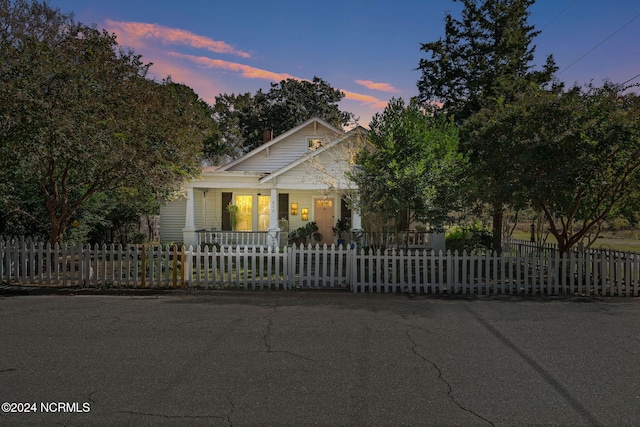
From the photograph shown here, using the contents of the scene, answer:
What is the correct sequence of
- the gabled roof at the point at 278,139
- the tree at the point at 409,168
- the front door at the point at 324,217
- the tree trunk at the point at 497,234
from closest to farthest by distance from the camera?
the tree at the point at 409,168 < the tree trunk at the point at 497,234 < the front door at the point at 324,217 < the gabled roof at the point at 278,139

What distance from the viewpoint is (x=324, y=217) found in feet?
72.2

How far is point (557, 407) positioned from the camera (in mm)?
4328

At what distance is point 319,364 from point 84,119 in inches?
321

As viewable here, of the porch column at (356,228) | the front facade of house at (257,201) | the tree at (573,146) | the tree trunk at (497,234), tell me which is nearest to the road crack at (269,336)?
the tree at (573,146)

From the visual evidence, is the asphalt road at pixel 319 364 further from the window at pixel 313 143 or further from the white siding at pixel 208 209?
the window at pixel 313 143

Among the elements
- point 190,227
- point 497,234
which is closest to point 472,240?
point 497,234

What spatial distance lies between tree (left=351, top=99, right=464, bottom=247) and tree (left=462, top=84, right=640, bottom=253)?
1.54 m

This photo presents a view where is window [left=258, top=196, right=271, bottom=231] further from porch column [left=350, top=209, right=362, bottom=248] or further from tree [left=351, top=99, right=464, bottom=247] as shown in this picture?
tree [left=351, top=99, right=464, bottom=247]

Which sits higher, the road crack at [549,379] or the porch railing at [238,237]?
the porch railing at [238,237]

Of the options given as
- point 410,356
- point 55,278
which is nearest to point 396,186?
point 410,356

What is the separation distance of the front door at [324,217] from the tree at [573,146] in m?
11.5

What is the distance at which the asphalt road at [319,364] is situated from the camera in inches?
165

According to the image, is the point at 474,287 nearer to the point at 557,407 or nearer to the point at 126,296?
the point at 557,407

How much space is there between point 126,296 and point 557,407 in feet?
29.9
